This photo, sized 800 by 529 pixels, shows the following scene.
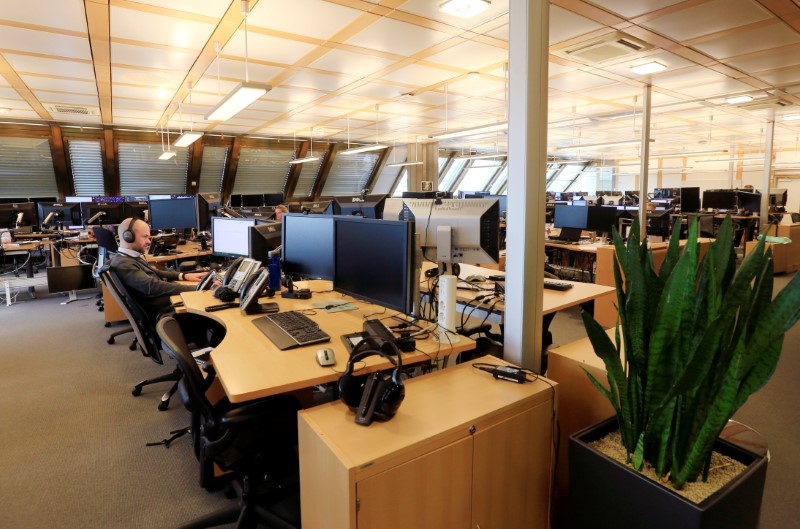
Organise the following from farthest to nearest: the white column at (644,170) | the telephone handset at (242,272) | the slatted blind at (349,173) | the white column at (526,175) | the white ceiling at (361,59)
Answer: the slatted blind at (349,173) < the white column at (644,170) < the white ceiling at (361,59) < the telephone handset at (242,272) < the white column at (526,175)

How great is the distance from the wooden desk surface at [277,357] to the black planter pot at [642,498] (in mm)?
605

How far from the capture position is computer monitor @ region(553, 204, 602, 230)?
5.95m

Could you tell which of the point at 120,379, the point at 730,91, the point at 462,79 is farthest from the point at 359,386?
the point at 730,91

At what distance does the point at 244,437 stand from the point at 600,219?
5.31m

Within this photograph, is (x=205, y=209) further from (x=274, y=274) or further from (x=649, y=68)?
(x=649, y=68)

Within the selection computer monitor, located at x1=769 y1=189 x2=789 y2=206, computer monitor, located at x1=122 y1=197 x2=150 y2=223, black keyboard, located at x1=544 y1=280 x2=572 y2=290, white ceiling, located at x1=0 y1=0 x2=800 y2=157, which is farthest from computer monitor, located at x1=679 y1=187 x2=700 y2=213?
computer monitor, located at x1=122 y1=197 x2=150 y2=223

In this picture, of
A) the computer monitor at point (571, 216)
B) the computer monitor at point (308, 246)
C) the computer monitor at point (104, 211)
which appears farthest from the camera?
the computer monitor at point (104, 211)

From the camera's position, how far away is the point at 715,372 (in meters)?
1.27

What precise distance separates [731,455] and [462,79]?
16.5 ft

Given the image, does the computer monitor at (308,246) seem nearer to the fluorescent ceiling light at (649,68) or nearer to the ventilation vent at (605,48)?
the ventilation vent at (605,48)

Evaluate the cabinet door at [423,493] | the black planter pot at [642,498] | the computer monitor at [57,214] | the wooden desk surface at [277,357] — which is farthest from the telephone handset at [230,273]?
the computer monitor at [57,214]

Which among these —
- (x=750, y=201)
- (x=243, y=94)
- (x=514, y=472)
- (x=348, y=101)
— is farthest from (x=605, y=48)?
(x=750, y=201)

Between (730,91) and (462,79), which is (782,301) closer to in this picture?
(462,79)

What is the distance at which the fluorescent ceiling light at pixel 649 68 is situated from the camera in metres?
4.98
